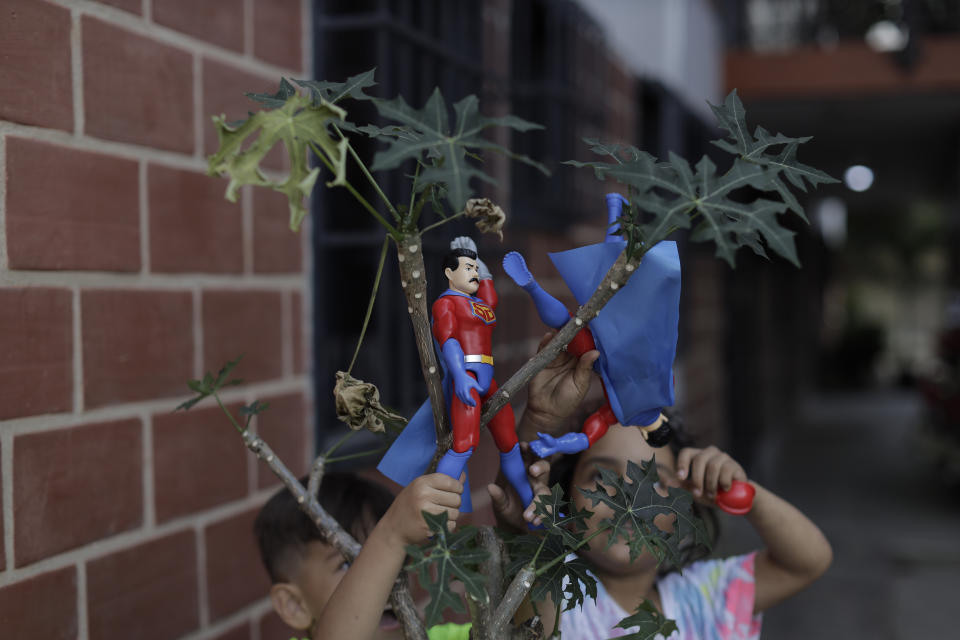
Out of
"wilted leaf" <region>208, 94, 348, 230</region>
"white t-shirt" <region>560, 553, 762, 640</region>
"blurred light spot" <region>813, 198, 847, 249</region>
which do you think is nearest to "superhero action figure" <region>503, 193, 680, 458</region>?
"wilted leaf" <region>208, 94, 348, 230</region>

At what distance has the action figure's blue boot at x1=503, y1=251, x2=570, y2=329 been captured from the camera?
32.6 inches

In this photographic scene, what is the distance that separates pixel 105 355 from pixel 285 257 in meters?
0.49

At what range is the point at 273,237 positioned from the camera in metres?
1.63

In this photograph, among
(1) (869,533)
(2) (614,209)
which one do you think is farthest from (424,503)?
(1) (869,533)

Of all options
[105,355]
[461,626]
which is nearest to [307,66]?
[105,355]

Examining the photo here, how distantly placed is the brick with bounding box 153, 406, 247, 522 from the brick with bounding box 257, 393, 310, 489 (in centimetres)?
7

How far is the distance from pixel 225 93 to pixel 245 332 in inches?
16.3

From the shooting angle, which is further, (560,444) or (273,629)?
(273,629)

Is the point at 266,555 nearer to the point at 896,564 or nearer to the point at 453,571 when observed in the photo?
the point at 453,571

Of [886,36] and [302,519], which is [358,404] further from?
[886,36]

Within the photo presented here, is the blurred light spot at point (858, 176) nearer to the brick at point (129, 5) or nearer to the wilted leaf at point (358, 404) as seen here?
the brick at point (129, 5)

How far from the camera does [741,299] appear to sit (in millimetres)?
7395

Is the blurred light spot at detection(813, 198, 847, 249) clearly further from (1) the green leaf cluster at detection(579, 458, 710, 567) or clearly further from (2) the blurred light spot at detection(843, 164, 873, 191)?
(1) the green leaf cluster at detection(579, 458, 710, 567)

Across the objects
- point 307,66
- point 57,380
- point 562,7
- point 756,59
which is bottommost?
point 57,380
